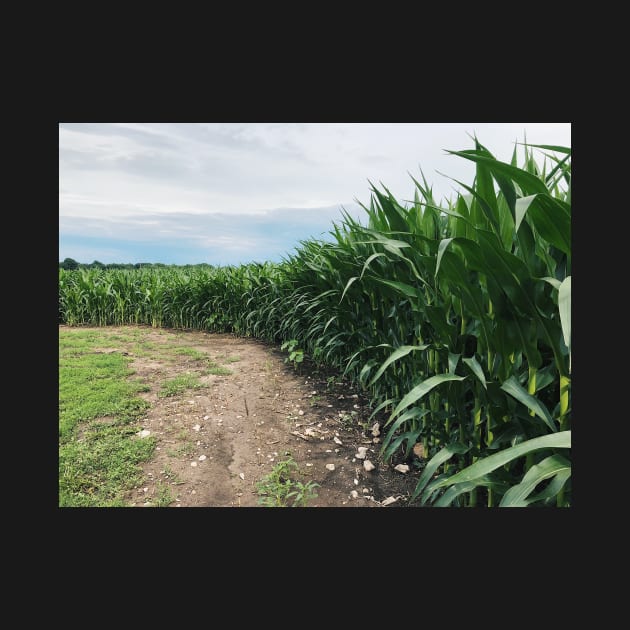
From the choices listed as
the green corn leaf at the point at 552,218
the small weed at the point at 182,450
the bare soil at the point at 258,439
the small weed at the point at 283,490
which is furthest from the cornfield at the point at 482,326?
the small weed at the point at 182,450

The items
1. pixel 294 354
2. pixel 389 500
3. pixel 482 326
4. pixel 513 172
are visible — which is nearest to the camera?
pixel 513 172

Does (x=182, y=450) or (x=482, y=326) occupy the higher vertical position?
(x=482, y=326)

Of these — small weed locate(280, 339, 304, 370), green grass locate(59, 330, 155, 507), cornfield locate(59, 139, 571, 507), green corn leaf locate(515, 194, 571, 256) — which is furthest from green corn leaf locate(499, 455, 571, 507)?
small weed locate(280, 339, 304, 370)

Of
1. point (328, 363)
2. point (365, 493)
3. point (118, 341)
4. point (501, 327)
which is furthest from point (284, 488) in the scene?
point (118, 341)

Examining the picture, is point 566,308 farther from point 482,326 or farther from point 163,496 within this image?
point 163,496

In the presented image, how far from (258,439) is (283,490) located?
55 cm

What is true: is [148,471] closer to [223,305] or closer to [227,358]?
[227,358]

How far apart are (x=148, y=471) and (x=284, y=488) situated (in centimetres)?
71

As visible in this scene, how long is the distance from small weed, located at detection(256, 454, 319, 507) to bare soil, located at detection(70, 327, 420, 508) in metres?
0.03

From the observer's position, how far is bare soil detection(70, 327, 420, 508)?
162 cm

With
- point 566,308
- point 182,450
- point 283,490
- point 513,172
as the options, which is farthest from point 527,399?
point 182,450

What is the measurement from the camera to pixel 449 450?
1161mm

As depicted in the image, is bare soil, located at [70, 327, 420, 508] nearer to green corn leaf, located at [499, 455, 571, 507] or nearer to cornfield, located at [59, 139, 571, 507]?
cornfield, located at [59, 139, 571, 507]

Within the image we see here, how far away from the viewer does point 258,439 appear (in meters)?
2.12
